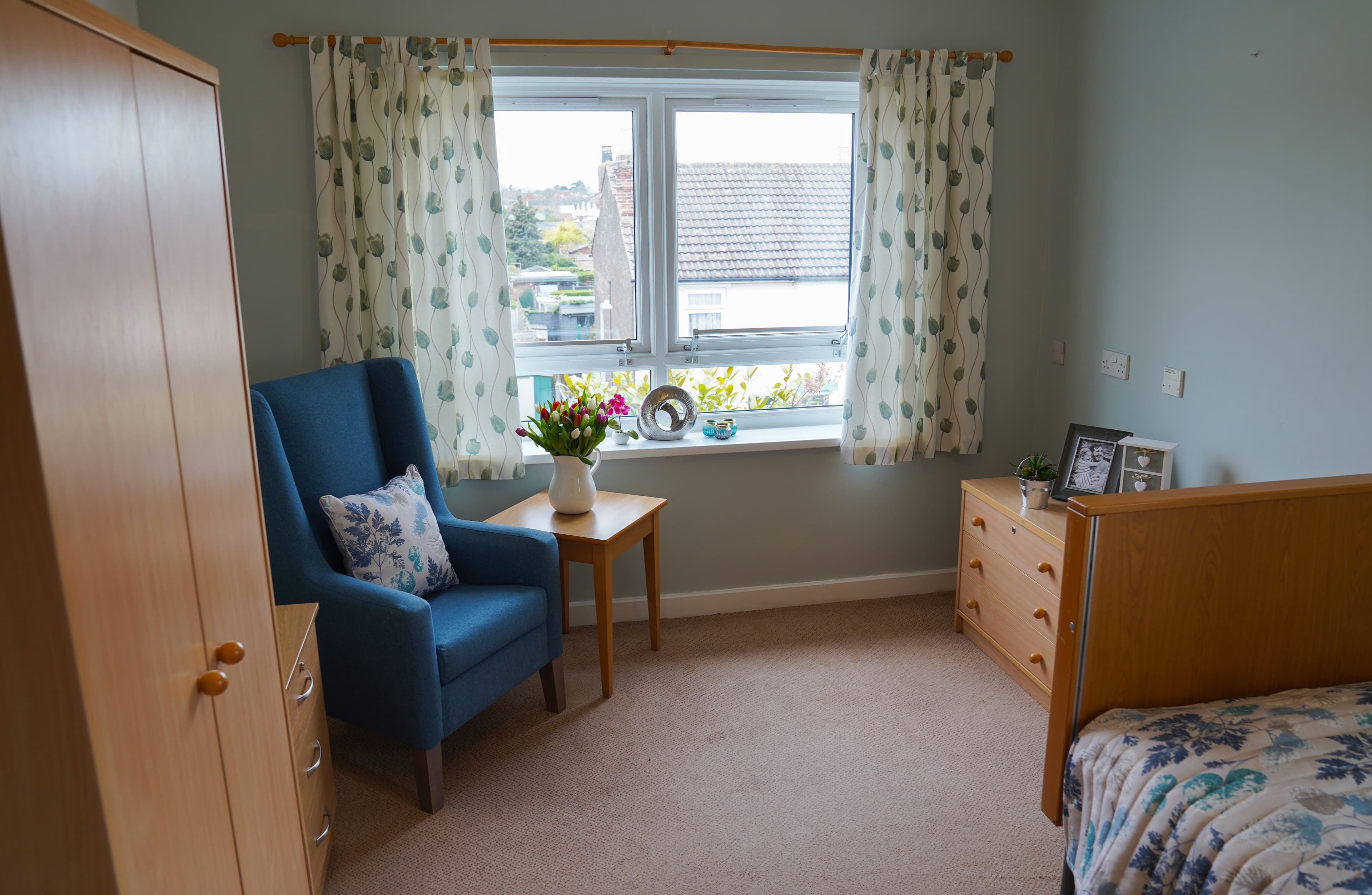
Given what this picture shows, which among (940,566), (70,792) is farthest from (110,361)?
(940,566)

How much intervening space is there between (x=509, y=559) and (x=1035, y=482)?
5.68ft

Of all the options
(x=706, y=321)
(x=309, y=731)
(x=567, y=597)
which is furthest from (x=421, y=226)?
(x=309, y=731)

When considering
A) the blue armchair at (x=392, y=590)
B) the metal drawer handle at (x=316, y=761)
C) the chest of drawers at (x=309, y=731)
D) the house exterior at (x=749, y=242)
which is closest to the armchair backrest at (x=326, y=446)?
the blue armchair at (x=392, y=590)

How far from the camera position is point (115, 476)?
3.25ft

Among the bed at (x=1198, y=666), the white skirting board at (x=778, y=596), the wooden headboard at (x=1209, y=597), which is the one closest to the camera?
the bed at (x=1198, y=666)

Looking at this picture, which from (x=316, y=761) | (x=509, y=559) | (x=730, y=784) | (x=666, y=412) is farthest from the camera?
(x=666, y=412)

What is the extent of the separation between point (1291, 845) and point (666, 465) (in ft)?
7.60

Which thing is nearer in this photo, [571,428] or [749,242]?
[571,428]

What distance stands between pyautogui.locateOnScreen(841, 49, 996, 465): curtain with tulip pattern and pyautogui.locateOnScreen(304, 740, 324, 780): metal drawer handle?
7.05 ft

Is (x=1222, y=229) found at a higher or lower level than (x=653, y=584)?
higher

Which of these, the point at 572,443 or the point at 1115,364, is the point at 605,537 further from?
the point at 1115,364

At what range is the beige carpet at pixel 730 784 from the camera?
6.82 feet

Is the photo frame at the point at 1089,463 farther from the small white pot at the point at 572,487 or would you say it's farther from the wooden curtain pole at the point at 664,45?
the small white pot at the point at 572,487

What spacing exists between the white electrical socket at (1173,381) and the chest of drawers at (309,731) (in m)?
2.61
